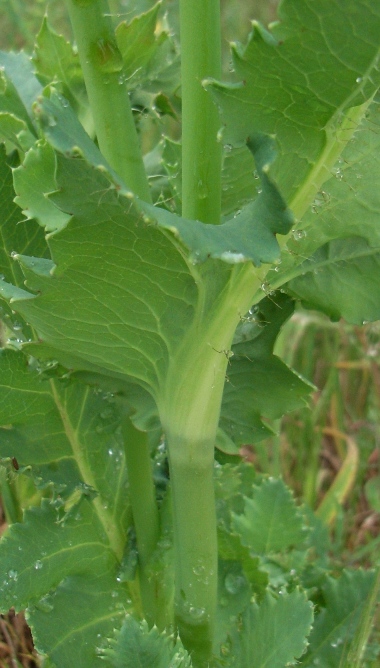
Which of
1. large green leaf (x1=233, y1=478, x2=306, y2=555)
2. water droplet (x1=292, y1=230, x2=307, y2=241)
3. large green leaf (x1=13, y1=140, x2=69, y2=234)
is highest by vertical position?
large green leaf (x1=13, y1=140, x2=69, y2=234)

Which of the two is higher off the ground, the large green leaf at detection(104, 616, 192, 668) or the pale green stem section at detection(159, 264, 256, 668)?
the pale green stem section at detection(159, 264, 256, 668)

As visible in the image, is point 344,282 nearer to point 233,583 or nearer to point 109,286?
point 109,286

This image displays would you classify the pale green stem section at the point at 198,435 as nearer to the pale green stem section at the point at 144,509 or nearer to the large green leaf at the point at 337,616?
the pale green stem section at the point at 144,509

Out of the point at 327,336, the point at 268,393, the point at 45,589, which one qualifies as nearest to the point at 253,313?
the point at 268,393

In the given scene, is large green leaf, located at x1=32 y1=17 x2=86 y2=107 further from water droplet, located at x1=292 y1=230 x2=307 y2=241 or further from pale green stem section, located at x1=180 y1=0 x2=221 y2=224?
water droplet, located at x1=292 y1=230 x2=307 y2=241

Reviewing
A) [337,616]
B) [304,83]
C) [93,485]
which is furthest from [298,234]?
[337,616]

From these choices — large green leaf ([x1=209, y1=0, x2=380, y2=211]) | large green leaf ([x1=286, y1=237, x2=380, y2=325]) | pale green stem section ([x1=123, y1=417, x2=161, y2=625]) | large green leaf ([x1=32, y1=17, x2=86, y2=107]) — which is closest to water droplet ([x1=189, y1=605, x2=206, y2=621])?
pale green stem section ([x1=123, y1=417, x2=161, y2=625])
